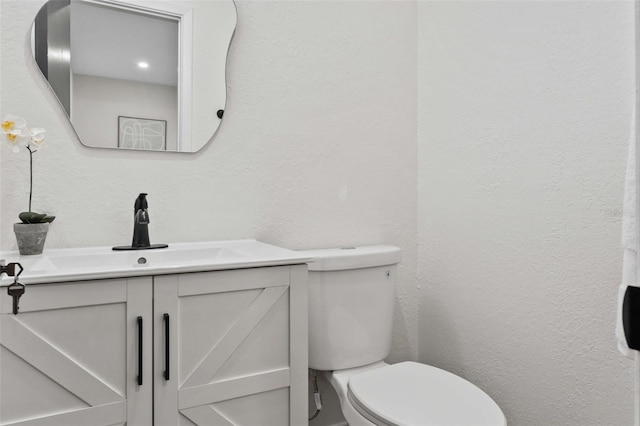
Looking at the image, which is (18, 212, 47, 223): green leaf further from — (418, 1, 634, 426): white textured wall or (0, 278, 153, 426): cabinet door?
(418, 1, 634, 426): white textured wall

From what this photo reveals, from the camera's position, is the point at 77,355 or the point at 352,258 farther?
the point at 352,258

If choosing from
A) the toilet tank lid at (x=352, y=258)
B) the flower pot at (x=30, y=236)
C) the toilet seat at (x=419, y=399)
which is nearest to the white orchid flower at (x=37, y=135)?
the flower pot at (x=30, y=236)

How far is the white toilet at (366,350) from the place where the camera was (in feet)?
3.87

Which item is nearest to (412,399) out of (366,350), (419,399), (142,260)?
(419,399)

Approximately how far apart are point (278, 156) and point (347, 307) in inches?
24.1

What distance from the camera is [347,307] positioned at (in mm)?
1456

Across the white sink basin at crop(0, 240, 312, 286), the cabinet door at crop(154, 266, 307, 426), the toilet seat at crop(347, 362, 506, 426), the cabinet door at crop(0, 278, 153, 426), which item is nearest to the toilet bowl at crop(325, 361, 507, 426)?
the toilet seat at crop(347, 362, 506, 426)

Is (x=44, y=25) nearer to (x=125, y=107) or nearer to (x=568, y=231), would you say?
(x=125, y=107)

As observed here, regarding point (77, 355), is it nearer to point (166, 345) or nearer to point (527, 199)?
point (166, 345)

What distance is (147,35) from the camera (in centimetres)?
138

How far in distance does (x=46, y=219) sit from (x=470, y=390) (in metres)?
1.32

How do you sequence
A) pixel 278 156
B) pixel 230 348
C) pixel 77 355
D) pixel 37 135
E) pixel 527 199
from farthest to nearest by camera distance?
pixel 278 156, pixel 527 199, pixel 37 135, pixel 230 348, pixel 77 355

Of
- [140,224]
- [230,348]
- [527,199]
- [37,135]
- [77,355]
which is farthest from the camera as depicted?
[527,199]

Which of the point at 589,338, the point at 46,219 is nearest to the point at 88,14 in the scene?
the point at 46,219
